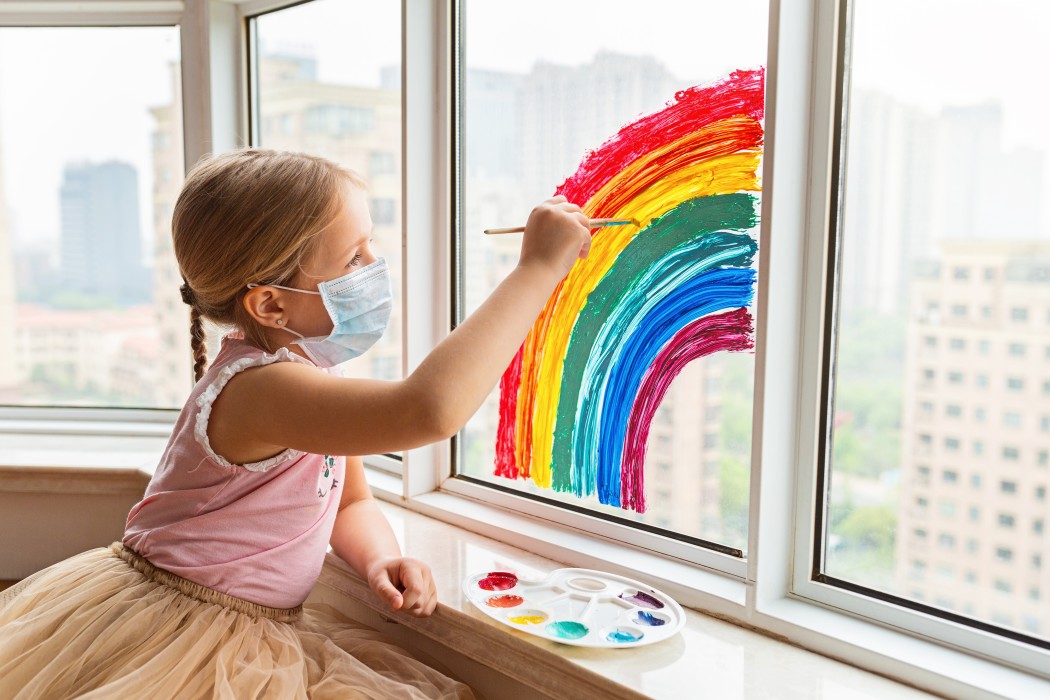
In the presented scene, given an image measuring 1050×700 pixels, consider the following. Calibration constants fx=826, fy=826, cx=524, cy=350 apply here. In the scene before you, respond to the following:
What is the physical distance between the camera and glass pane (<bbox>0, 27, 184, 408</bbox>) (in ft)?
6.72

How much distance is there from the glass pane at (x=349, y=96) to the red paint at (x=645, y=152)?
34cm

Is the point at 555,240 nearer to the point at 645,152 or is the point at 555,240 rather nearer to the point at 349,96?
the point at 645,152

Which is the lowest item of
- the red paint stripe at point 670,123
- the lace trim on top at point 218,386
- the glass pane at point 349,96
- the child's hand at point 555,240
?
the lace trim on top at point 218,386

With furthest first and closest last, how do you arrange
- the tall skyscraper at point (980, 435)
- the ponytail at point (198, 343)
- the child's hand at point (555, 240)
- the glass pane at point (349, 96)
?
the glass pane at point (349, 96) < the ponytail at point (198, 343) < the child's hand at point (555, 240) < the tall skyscraper at point (980, 435)

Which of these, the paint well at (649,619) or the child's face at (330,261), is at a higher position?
the child's face at (330,261)

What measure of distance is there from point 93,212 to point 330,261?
130 centimetres

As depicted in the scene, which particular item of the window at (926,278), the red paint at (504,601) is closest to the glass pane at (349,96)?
the red paint at (504,601)

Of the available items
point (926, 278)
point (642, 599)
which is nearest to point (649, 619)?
point (642, 599)

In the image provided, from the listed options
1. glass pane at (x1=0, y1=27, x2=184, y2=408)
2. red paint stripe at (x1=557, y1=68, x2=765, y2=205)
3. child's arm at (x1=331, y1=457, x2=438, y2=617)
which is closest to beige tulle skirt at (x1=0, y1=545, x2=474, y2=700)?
child's arm at (x1=331, y1=457, x2=438, y2=617)

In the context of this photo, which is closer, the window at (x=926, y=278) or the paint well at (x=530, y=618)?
the window at (x=926, y=278)

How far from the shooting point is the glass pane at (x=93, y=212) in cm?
205

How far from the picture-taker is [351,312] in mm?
1135

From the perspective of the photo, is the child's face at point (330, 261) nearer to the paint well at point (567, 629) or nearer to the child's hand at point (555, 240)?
the child's hand at point (555, 240)

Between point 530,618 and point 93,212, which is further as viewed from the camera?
point 93,212
